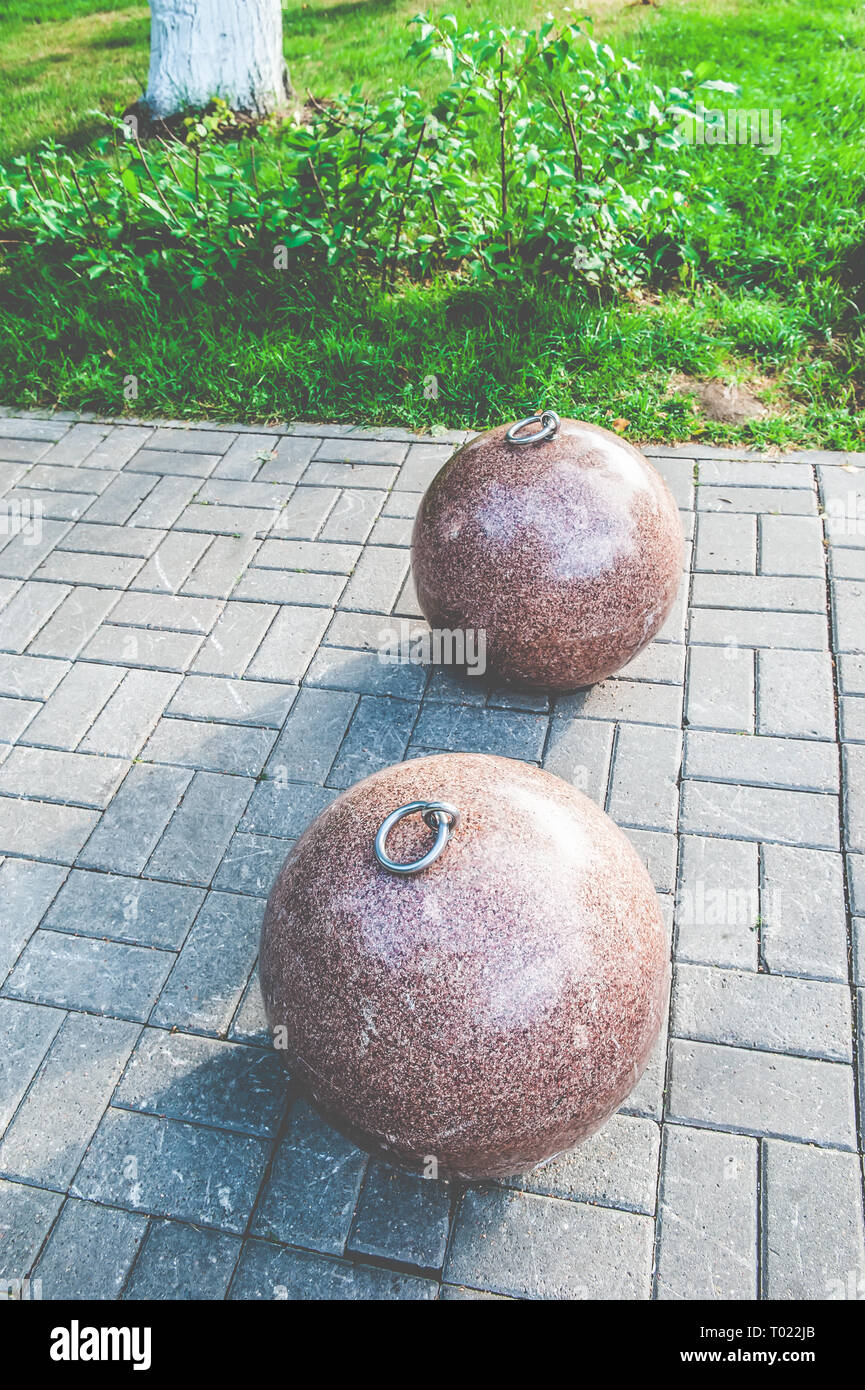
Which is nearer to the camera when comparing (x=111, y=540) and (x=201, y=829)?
(x=201, y=829)

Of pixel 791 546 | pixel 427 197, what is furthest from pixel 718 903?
pixel 427 197

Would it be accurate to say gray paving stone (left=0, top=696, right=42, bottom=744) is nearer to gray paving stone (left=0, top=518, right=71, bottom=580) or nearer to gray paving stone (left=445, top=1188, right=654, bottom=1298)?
gray paving stone (left=0, top=518, right=71, bottom=580)

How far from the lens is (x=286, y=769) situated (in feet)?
12.4

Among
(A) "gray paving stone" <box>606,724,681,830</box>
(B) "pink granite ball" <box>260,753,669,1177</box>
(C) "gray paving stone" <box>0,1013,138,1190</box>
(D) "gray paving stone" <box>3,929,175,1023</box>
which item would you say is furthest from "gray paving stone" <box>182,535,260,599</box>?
(B) "pink granite ball" <box>260,753,669,1177</box>

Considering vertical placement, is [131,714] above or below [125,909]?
above

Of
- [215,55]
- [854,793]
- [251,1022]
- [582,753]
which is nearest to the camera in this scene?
[251,1022]

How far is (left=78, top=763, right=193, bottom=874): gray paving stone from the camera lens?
3.55 metres

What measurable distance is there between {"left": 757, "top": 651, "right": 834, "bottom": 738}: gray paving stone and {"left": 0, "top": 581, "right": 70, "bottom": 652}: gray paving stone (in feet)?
11.1

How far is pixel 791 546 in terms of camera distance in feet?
14.9

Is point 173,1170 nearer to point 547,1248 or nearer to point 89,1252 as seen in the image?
point 89,1252

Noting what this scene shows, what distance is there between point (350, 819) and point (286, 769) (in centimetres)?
135

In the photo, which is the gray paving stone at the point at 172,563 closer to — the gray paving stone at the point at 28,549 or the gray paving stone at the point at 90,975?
the gray paving stone at the point at 28,549

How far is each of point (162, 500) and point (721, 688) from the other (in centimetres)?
323

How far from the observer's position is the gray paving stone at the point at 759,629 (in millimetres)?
4094
